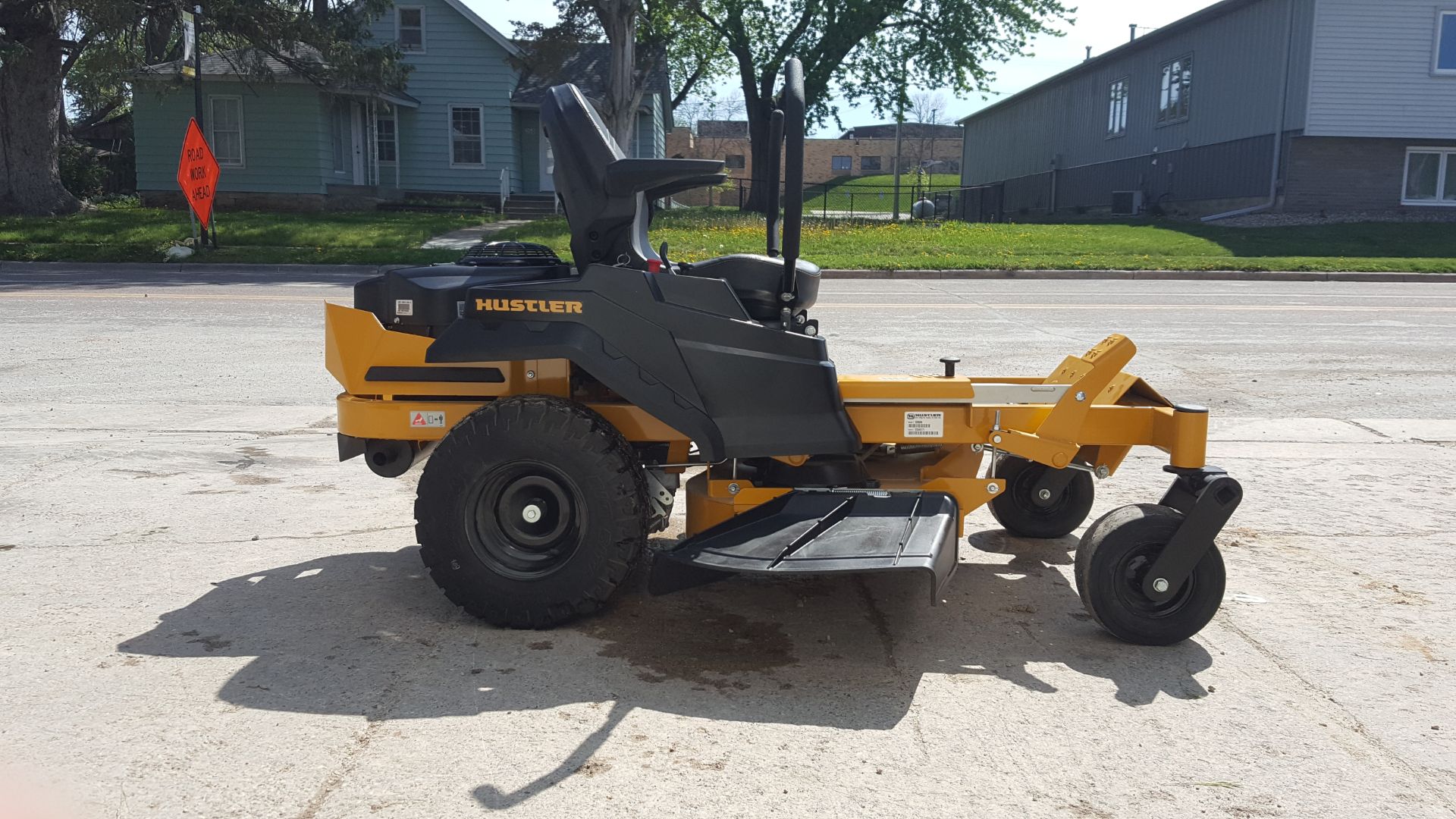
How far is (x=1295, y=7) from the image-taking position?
1133 inches

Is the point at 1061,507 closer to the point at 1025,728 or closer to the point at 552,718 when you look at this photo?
the point at 1025,728

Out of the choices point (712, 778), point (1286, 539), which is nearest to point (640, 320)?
point (712, 778)

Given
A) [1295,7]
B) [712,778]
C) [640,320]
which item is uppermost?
[1295,7]

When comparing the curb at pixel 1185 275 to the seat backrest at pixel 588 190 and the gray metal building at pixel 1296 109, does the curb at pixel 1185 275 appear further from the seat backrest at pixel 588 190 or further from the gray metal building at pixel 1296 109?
the seat backrest at pixel 588 190

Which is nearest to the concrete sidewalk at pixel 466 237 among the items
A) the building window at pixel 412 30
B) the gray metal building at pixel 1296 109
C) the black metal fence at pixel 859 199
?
the building window at pixel 412 30

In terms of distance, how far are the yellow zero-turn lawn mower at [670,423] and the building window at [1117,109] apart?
123 ft

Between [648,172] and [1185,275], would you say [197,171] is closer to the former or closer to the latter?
[1185,275]

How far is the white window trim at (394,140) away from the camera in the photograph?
111 feet

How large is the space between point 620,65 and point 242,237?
8832 millimetres

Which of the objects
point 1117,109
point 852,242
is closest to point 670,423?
point 852,242

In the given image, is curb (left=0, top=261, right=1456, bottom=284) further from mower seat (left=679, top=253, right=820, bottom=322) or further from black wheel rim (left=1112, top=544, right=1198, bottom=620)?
black wheel rim (left=1112, top=544, right=1198, bottom=620)

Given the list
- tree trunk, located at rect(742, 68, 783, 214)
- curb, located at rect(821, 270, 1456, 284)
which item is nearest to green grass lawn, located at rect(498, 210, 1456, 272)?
curb, located at rect(821, 270, 1456, 284)

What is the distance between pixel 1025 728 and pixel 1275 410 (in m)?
6.20

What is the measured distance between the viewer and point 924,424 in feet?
14.8
